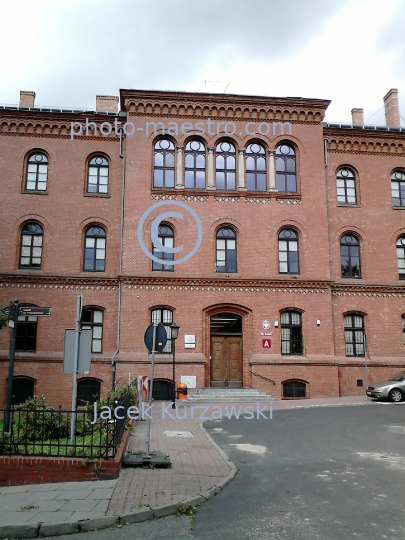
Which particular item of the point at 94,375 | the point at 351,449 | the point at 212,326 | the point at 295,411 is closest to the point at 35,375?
the point at 94,375

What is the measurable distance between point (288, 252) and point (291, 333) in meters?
4.08

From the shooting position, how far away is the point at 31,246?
2461 centimetres

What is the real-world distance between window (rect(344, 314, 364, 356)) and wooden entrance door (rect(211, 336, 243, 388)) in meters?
5.61

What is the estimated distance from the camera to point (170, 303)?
23.7 metres

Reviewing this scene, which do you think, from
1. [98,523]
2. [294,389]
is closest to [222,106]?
[294,389]

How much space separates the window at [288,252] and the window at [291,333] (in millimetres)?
2211

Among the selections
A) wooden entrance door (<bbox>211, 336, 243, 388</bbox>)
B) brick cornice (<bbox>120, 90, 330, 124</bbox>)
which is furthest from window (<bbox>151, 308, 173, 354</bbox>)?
brick cornice (<bbox>120, 90, 330, 124</bbox>)

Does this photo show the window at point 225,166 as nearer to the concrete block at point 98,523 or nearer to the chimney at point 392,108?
the chimney at point 392,108

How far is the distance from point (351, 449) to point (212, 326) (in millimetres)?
13380

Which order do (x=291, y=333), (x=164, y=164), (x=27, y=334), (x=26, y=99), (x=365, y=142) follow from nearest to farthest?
(x=27, y=334), (x=291, y=333), (x=164, y=164), (x=26, y=99), (x=365, y=142)

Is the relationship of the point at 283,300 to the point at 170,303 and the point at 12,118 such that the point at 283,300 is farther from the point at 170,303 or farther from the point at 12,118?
the point at 12,118

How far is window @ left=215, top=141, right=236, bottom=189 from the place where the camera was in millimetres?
25453

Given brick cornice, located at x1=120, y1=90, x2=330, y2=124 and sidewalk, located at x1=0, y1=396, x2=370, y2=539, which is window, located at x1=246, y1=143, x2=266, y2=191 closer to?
brick cornice, located at x1=120, y1=90, x2=330, y2=124

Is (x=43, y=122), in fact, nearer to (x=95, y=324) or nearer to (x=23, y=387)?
(x=95, y=324)
